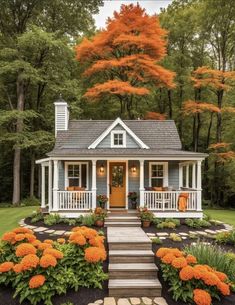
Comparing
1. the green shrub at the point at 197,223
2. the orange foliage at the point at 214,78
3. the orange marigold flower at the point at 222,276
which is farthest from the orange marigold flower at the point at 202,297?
the orange foliage at the point at 214,78

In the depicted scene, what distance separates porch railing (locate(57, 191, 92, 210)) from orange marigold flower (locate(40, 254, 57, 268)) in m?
6.96

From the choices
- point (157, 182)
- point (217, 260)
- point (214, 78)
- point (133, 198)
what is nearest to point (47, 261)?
point (217, 260)

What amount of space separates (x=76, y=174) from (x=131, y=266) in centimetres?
794

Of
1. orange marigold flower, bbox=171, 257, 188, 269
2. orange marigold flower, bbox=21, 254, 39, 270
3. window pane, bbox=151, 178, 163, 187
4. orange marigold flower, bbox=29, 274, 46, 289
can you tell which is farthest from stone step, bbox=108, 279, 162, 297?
window pane, bbox=151, 178, 163, 187

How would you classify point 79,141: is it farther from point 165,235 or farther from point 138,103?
point 138,103

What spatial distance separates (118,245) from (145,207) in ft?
13.9

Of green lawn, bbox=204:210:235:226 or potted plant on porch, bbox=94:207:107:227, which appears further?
green lawn, bbox=204:210:235:226

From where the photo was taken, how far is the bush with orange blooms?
531 cm

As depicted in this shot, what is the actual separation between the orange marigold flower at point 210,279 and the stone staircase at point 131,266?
1.24 metres

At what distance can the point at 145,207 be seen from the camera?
1231 centimetres

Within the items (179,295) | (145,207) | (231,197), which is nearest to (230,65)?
(231,197)

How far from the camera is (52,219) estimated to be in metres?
11.7

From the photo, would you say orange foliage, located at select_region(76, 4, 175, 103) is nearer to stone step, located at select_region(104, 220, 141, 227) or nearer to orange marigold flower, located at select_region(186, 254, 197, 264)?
stone step, located at select_region(104, 220, 141, 227)

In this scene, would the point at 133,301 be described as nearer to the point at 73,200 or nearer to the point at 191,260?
the point at 191,260
